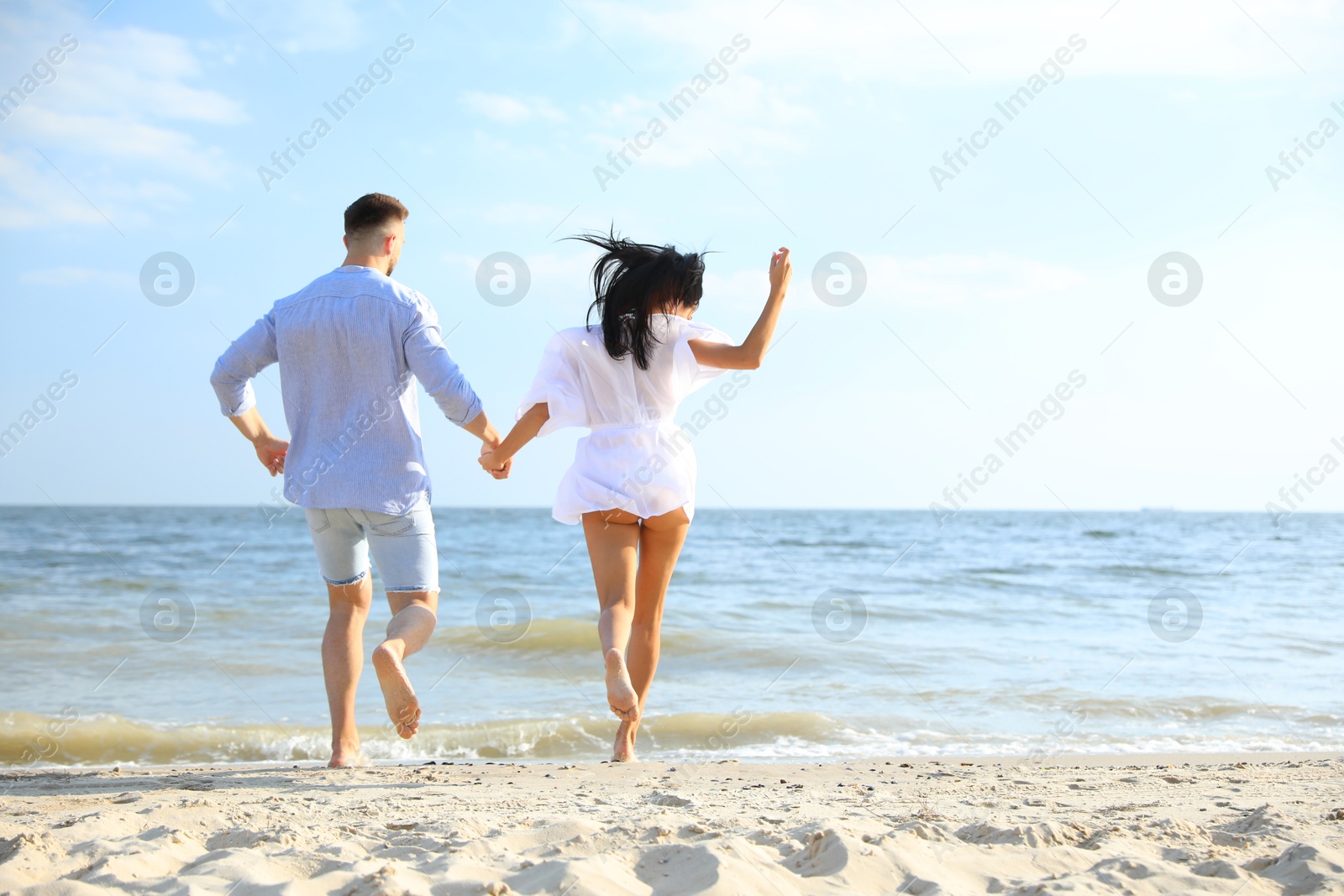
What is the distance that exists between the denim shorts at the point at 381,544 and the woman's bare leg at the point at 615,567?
0.54m

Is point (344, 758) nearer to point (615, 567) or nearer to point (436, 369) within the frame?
point (615, 567)

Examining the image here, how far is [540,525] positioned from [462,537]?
6.23m

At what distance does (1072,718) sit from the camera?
4789 mm

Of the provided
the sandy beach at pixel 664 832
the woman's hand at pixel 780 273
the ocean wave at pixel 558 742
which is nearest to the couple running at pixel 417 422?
the woman's hand at pixel 780 273

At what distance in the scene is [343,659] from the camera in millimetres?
3154

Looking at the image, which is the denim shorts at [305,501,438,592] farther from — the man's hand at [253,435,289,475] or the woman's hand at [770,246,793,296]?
the woman's hand at [770,246,793,296]

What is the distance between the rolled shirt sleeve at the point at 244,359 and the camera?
10.3ft

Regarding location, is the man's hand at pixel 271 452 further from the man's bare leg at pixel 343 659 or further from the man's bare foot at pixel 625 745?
the man's bare foot at pixel 625 745

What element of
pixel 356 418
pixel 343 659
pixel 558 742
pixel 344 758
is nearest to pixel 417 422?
pixel 356 418

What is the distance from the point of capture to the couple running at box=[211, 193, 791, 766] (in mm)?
3035

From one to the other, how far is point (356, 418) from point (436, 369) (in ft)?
1.00

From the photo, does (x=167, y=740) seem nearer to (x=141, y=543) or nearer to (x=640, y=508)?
(x=640, y=508)

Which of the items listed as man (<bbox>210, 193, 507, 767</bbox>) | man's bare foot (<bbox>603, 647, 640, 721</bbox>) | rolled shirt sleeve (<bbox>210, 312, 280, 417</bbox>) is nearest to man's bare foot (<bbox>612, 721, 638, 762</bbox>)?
man's bare foot (<bbox>603, 647, 640, 721</bbox>)

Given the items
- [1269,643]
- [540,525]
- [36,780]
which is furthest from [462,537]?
[36,780]
